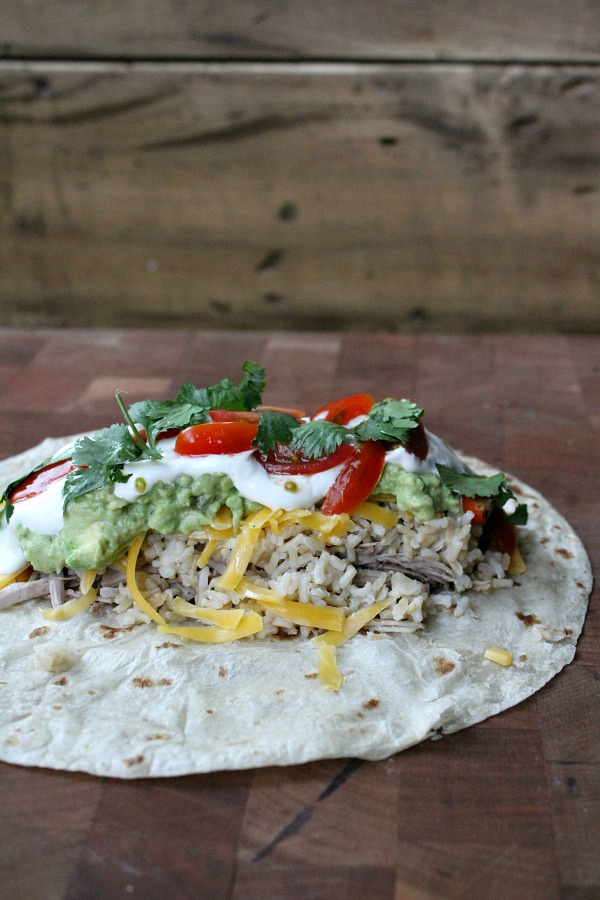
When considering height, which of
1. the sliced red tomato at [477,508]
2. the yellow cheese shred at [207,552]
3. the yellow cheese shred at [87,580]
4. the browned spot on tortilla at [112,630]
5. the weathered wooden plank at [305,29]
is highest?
the weathered wooden plank at [305,29]

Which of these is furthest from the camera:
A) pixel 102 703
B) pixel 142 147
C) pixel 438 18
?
pixel 142 147

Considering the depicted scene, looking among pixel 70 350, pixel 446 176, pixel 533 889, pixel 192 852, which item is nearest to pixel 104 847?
pixel 192 852

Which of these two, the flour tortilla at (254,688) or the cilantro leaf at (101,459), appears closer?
the flour tortilla at (254,688)

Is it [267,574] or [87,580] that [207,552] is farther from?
[87,580]

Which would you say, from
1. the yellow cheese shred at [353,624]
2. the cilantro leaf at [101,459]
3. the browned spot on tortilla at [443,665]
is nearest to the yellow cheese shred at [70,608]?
the cilantro leaf at [101,459]

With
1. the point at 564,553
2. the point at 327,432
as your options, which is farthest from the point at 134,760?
the point at 564,553

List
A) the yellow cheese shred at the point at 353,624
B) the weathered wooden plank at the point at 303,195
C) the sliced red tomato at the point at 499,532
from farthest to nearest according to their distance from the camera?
the weathered wooden plank at the point at 303,195 → the sliced red tomato at the point at 499,532 → the yellow cheese shred at the point at 353,624

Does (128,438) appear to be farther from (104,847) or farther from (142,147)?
(142,147)

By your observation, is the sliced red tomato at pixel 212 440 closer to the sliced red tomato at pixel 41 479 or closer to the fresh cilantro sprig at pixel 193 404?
the fresh cilantro sprig at pixel 193 404
